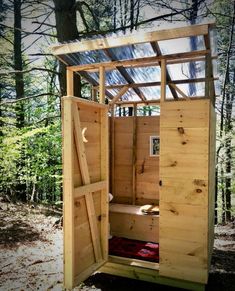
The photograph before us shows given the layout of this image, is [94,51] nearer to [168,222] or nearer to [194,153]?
[194,153]

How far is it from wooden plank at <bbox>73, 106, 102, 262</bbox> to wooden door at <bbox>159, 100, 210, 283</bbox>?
0.86 meters

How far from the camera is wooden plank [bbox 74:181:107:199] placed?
3.17 meters

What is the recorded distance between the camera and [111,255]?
13.6 feet

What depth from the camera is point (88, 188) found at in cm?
340

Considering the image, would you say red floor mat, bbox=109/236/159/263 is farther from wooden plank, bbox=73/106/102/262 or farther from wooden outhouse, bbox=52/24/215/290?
wooden plank, bbox=73/106/102/262

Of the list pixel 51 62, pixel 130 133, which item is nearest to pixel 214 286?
pixel 130 133

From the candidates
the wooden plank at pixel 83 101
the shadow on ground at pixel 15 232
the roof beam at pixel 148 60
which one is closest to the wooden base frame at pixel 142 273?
the shadow on ground at pixel 15 232

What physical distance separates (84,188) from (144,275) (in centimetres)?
154

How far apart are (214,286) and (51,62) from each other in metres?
11.8

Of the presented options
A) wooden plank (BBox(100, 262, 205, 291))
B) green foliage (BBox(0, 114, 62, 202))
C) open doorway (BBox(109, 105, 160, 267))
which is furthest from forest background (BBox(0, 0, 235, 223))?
wooden plank (BBox(100, 262, 205, 291))

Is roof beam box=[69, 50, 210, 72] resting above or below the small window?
above

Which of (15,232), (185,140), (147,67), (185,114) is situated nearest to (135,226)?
(185,140)

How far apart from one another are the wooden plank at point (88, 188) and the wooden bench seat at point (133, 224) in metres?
1.34

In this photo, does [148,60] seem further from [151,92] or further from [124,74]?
[151,92]
